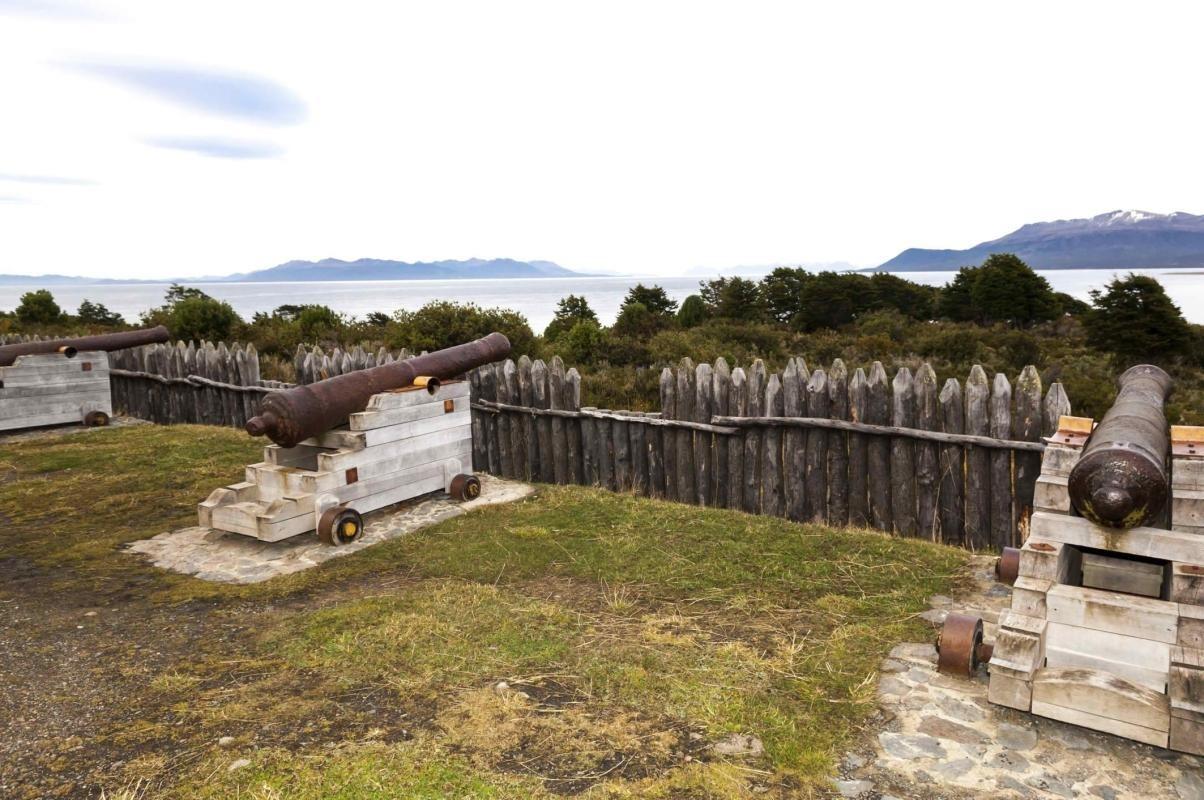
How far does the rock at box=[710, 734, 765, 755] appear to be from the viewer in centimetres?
345

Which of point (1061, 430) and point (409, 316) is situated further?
point (409, 316)

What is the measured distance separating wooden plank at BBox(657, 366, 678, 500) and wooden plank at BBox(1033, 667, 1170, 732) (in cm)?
472

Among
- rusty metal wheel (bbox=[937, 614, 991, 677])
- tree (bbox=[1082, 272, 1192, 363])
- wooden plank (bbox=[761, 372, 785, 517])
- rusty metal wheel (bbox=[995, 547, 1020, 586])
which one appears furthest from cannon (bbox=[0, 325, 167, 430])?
tree (bbox=[1082, 272, 1192, 363])

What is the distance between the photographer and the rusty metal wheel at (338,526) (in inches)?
257

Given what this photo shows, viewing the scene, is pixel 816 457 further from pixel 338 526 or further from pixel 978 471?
→ pixel 338 526

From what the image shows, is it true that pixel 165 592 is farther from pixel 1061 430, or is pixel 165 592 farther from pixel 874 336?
pixel 874 336

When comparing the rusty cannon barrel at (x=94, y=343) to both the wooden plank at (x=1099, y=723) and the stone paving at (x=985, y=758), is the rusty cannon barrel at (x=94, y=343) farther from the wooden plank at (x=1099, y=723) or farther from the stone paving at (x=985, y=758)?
the wooden plank at (x=1099, y=723)

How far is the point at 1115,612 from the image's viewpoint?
143 inches

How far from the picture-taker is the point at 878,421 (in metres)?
6.87

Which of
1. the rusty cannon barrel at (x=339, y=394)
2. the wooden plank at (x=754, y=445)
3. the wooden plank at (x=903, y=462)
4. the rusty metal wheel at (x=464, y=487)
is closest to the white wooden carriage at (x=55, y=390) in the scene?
the rusty cannon barrel at (x=339, y=394)

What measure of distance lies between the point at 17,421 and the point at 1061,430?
13888 millimetres

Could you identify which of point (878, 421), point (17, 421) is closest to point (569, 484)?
point (878, 421)

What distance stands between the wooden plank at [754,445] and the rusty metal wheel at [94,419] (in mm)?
11057

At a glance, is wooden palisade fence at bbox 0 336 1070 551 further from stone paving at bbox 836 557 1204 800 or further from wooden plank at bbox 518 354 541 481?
stone paving at bbox 836 557 1204 800
